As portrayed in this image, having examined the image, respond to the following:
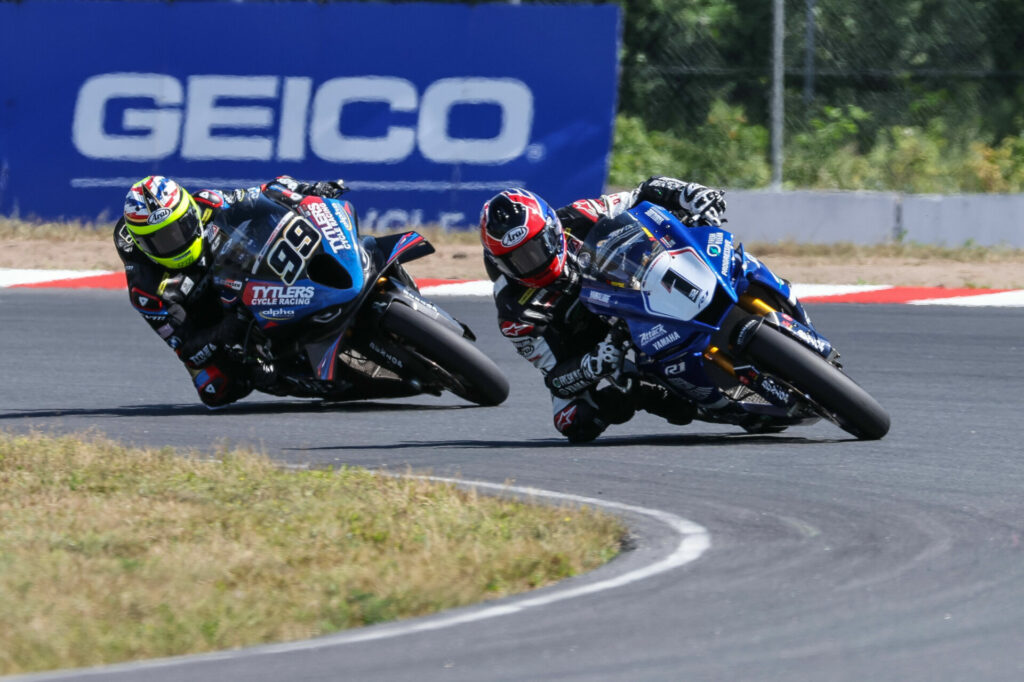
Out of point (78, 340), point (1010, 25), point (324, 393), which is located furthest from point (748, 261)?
point (1010, 25)

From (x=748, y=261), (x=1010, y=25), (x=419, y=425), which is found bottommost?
(x=419, y=425)

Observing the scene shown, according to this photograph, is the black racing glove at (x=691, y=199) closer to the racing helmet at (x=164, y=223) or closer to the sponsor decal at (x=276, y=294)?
the sponsor decal at (x=276, y=294)

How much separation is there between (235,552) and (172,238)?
3996 mm

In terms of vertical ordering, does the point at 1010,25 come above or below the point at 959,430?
above

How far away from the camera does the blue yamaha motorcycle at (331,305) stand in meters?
9.35

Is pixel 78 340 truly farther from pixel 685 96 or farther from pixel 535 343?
pixel 685 96

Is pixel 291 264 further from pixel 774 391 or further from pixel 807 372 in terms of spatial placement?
pixel 807 372

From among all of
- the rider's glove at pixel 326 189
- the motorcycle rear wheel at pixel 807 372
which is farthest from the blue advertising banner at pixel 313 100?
the motorcycle rear wheel at pixel 807 372

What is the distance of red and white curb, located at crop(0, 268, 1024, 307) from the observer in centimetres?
1348

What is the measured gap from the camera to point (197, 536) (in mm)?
6113

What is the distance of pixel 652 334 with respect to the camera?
26.1 feet

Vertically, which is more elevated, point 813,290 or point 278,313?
point 278,313

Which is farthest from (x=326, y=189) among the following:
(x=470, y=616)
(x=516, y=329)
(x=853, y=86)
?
(x=853, y=86)

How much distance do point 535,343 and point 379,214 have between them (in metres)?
8.26
